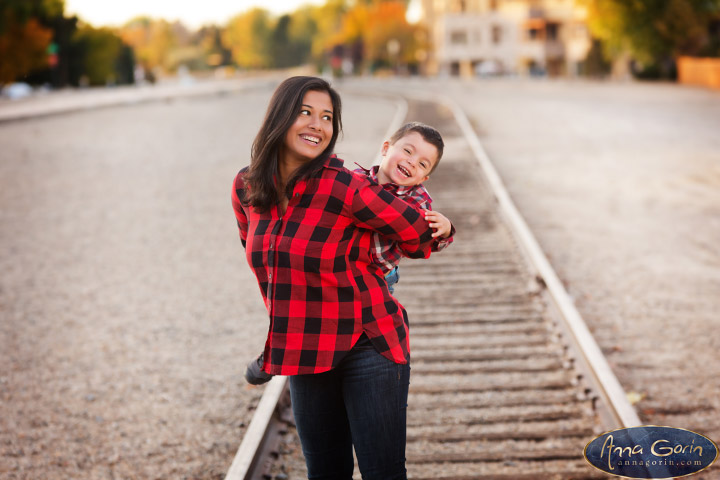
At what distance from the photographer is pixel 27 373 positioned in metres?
6.40

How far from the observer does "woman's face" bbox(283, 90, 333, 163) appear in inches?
105

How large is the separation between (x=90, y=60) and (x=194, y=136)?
45.2 meters

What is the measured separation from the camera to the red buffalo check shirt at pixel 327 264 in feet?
8.54

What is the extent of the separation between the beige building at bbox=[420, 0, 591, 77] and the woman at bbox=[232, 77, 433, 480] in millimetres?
73900

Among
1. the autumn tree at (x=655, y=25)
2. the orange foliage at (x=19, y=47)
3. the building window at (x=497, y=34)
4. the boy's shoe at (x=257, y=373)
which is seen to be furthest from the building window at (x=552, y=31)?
the boy's shoe at (x=257, y=373)

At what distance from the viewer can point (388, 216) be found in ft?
8.55

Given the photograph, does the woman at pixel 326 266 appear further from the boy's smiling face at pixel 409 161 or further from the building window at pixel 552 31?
the building window at pixel 552 31

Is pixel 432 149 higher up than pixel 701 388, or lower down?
higher up

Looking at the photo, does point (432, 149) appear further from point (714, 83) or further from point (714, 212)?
point (714, 83)

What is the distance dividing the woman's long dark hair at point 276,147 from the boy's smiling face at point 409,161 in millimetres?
249

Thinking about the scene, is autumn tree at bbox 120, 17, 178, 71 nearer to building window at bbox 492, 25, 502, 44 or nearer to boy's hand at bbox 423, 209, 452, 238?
building window at bbox 492, 25, 502, 44

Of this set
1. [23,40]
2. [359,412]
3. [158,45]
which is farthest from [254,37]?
[359,412]

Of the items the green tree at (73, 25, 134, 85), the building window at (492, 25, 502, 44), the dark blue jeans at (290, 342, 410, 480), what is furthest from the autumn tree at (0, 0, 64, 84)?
the building window at (492, 25, 502, 44)

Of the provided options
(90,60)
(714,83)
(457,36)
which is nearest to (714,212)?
(714,83)
